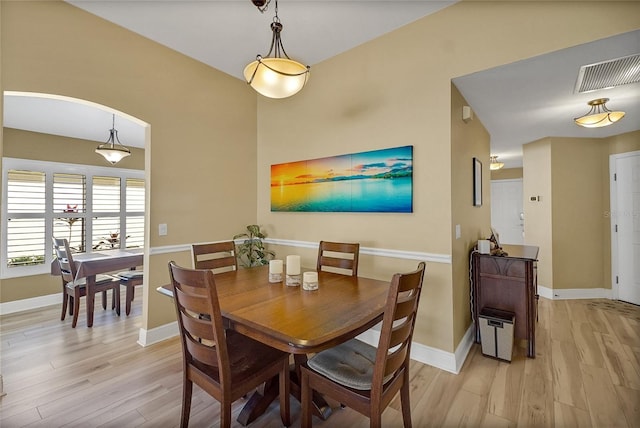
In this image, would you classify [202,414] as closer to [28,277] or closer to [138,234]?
[28,277]

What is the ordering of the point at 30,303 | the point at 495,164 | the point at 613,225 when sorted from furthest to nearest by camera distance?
the point at 495,164 < the point at 613,225 < the point at 30,303

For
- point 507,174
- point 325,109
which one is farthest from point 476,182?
point 507,174

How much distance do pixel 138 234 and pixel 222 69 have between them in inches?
146

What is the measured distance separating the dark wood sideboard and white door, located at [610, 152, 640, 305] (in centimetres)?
258

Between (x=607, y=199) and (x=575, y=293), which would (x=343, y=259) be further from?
(x=607, y=199)

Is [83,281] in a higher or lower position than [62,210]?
lower

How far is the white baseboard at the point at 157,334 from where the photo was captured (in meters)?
2.72

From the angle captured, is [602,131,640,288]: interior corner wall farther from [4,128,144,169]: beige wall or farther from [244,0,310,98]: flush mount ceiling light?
Answer: [4,128,144,169]: beige wall

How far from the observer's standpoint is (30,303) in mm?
3916

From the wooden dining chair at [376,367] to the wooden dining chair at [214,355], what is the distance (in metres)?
0.24

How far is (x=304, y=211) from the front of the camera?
10.7ft

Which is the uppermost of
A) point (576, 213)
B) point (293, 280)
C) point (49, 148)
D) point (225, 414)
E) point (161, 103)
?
point (161, 103)

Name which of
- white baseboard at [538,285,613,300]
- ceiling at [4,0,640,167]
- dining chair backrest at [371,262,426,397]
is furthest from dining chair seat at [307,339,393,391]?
white baseboard at [538,285,613,300]

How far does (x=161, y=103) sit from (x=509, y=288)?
12.7 ft
